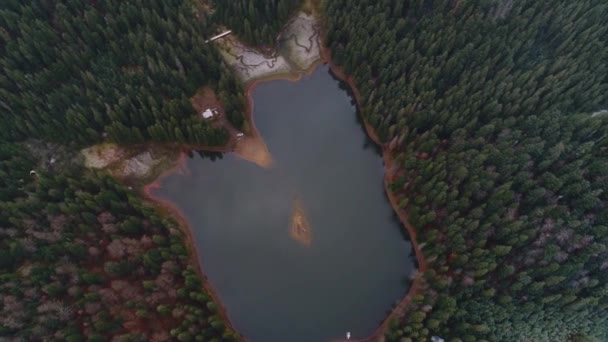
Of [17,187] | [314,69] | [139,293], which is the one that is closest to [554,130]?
[314,69]

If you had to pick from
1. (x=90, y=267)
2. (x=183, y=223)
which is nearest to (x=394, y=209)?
(x=183, y=223)

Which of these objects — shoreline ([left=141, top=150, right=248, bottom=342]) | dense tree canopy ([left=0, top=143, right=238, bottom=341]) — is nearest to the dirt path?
shoreline ([left=141, top=150, right=248, bottom=342])

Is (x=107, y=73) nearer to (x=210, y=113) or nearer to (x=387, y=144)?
(x=210, y=113)

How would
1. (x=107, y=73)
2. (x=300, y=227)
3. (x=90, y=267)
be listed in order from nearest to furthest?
(x=90, y=267)
(x=300, y=227)
(x=107, y=73)

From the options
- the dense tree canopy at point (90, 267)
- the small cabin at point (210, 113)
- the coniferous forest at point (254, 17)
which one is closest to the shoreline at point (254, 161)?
the dense tree canopy at point (90, 267)

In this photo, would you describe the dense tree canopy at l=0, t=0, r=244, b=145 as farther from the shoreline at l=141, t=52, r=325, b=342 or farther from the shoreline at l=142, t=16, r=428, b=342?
the shoreline at l=142, t=16, r=428, b=342

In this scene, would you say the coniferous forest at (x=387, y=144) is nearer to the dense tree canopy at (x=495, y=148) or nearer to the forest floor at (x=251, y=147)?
the dense tree canopy at (x=495, y=148)
